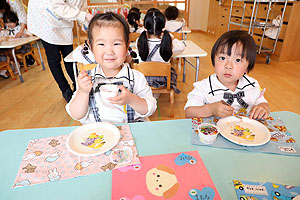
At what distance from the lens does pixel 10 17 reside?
11.1 feet

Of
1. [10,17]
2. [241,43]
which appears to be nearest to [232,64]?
[241,43]

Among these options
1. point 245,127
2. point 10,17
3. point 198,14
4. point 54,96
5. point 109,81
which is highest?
point 10,17

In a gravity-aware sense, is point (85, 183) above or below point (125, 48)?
below

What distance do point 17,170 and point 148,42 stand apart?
6.06 feet

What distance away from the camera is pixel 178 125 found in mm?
887

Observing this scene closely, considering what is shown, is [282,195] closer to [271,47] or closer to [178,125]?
[178,125]

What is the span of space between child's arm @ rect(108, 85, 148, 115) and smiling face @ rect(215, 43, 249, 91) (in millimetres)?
428

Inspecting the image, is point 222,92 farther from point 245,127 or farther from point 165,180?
point 165,180

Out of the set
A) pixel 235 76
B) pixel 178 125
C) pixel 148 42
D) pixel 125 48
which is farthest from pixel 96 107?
pixel 148 42

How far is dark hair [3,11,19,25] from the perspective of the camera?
10.9 feet

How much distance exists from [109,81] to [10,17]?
3.33m

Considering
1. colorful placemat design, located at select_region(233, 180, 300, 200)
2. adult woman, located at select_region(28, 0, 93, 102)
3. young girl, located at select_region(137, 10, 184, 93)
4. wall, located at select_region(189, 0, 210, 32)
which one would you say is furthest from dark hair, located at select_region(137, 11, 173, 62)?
A: wall, located at select_region(189, 0, 210, 32)

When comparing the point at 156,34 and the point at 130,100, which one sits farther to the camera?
the point at 156,34

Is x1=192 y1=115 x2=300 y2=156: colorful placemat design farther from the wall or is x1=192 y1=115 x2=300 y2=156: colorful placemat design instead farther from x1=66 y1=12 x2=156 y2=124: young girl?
the wall
